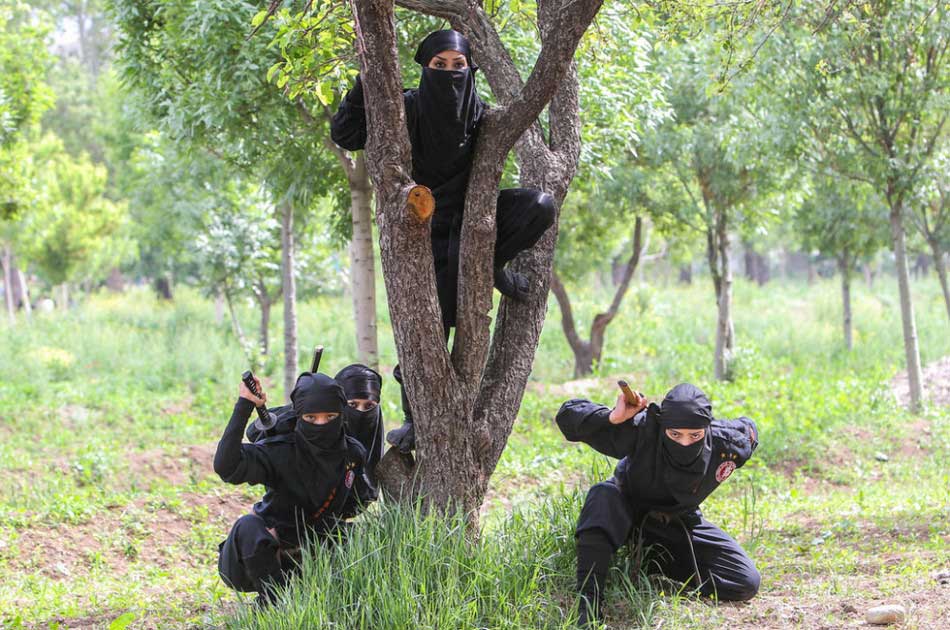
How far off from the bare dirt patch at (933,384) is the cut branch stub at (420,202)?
9.72 m

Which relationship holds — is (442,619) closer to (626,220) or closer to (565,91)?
(565,91)

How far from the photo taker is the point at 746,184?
12.4 meters

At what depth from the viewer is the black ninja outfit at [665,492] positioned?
170 inches

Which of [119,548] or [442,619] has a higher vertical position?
[442,619]

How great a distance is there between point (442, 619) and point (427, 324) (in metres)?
1.24

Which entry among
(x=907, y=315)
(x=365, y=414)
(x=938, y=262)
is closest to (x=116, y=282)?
(x=938, y=262)

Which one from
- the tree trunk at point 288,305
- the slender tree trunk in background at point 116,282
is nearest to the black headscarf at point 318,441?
the tree trunk at point 288,305

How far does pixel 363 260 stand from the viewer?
720 centimetres

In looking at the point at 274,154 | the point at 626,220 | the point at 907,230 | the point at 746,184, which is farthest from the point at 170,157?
the point at 907,230

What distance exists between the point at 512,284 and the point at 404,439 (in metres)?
0.91

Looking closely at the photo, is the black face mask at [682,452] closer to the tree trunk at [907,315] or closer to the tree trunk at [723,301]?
the tree trunk at [907,315]

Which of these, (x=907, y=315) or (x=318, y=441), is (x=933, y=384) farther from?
(x=318, y=441)

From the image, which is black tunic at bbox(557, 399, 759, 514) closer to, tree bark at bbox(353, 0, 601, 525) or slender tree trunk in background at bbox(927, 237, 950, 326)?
tree bark at bbox(353, 0, 601, 525)

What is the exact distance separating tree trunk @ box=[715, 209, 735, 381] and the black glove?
9218mm
